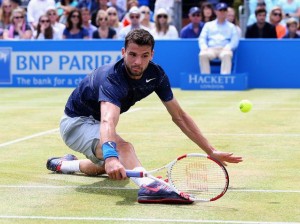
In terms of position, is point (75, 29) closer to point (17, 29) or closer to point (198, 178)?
point (17, 29)

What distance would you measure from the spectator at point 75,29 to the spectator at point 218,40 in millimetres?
3036

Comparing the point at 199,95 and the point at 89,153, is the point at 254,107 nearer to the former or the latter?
the point at 199,95

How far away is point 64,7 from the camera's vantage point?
2336cm

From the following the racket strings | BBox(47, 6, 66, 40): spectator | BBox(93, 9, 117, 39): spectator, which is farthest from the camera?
BBox(47, 6, 66, 40): spectator

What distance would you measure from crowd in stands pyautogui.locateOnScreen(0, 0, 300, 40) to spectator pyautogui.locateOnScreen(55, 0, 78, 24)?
0.08m

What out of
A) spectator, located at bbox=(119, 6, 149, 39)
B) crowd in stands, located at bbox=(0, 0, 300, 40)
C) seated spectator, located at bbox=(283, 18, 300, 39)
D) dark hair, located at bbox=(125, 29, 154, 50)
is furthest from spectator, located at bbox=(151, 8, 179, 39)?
dark hair, located at bbox=(125, 29, 154, 50)

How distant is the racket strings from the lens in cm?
641

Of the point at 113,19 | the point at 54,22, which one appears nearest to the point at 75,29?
the point at 54,22

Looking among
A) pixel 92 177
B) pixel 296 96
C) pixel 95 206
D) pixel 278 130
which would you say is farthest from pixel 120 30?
pixel 95 206

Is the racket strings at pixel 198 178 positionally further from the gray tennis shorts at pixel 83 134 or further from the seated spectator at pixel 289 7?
the seated spectator at pixel 289 7

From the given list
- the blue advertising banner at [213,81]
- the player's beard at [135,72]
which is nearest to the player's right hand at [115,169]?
the player's beard at [135,72]

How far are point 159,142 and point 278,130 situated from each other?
1972mm

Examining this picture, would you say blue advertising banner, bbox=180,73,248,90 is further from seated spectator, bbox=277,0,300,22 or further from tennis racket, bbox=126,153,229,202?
tennis racket, bbox=126,153,229,202

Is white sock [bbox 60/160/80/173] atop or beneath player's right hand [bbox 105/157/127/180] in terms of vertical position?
beneath
